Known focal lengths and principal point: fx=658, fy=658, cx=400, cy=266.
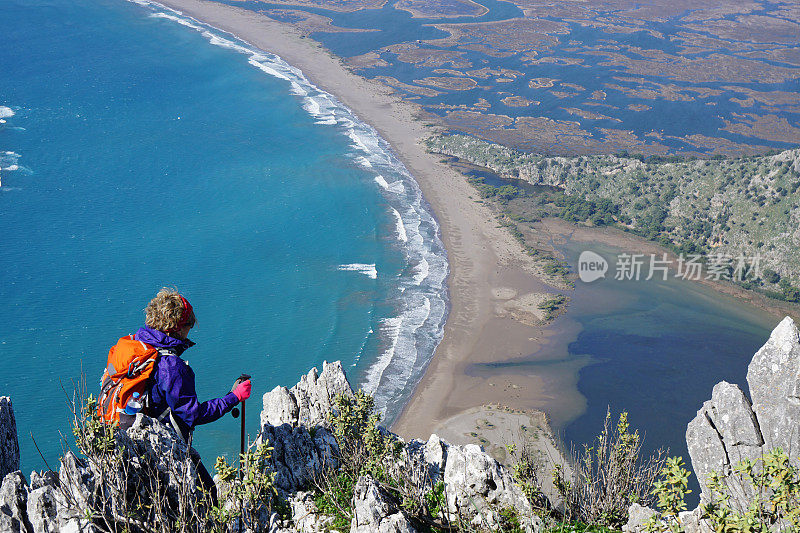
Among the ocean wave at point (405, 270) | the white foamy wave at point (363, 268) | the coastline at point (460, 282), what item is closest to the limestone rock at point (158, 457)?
the coastline at point (460, 282)

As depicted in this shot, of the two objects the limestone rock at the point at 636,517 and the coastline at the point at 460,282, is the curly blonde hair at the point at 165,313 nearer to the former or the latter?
the limestone rock at the point at 636,517

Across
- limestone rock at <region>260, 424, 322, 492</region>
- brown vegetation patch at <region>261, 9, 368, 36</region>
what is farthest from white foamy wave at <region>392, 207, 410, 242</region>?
brown vegetation patch at <region>261, 9, 368, 36</region>

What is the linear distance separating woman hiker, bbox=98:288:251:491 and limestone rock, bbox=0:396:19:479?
293 cm

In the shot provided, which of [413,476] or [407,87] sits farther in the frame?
[407,87]

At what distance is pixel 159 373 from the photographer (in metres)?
9.20

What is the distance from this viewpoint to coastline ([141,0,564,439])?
4609cm

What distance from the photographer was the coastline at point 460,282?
4609cm

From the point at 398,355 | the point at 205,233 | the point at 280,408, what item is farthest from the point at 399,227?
the point at 280,408

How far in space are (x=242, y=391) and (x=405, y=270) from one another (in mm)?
52054

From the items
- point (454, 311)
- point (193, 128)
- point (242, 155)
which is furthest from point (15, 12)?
point (454, 311)

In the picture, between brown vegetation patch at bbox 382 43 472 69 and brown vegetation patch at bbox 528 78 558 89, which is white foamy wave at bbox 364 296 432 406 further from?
brown vegetation patch at bbox 382 43 472 69

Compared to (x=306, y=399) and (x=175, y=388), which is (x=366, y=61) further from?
(x=175, y=388)

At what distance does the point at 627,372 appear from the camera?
1994 inches

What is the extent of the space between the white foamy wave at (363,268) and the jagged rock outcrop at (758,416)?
46374 millimetres
